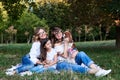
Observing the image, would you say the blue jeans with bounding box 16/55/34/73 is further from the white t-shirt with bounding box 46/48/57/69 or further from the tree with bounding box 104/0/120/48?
the tree with bounding box 104/0/120/48

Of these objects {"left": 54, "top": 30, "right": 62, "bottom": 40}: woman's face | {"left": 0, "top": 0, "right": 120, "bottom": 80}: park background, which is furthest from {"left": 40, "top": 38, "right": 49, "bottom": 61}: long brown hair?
{"left": 0, "top": 0, "right": 120, "bottom": 80}: park background

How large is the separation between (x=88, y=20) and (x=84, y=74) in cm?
1479

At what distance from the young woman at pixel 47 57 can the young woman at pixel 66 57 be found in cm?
19

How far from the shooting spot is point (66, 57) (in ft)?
35.5

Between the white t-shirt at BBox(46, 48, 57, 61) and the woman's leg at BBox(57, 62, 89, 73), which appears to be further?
the white t-shirt at BBox(46, 48, 57, 61)

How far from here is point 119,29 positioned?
1016 inches

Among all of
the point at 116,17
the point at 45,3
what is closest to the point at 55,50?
the point at 116,17

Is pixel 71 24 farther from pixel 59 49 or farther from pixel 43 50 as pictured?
pixel 43 50

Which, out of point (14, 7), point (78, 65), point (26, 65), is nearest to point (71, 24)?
point (14, 7)

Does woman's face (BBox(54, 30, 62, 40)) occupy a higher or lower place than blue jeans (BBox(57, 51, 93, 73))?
higher

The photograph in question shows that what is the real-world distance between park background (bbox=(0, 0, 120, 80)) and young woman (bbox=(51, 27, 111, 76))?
29 centimetres

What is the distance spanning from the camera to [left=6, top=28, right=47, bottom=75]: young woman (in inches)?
412

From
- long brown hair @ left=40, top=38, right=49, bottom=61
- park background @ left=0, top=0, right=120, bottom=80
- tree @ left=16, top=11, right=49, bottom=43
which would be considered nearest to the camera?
long brown hair @ left=40, top=38, right=49, bottom=61

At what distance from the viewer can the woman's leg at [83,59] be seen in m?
9.94
